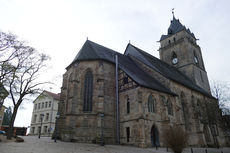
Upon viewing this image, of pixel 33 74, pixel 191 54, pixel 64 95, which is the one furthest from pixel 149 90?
pixel 191 54

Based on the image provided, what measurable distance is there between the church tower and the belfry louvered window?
21608 millimetres

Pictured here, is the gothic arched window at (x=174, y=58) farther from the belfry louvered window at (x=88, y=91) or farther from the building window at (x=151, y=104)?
the belfry louvered window at (x=88, y=91)

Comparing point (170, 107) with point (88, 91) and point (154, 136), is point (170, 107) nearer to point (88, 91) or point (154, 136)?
point (154, 136)

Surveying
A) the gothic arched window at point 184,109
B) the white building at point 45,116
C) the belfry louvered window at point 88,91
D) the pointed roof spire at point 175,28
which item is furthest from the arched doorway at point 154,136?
the pointed roof spire at point 175,28

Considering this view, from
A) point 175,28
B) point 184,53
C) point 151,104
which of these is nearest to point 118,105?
point 151,104

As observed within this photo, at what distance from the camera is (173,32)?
130 ft

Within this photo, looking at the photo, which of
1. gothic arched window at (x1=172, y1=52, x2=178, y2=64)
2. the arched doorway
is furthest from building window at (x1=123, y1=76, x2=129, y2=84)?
gothic arched window at (x1=172, y1=52, x2=178, y2=64)

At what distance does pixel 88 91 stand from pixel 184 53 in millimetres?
23986

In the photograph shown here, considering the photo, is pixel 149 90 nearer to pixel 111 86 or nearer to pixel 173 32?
pixel 111 86

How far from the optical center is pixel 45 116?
123 feet

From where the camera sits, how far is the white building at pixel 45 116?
117ft

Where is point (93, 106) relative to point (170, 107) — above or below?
below

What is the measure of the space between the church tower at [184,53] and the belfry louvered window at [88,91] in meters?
21.6

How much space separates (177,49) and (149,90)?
2134cm
